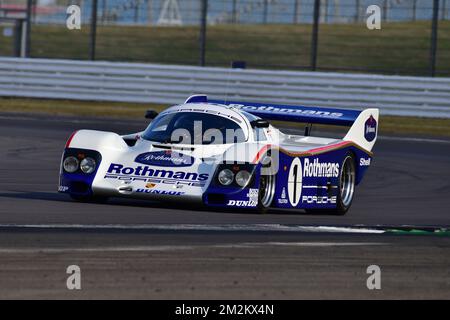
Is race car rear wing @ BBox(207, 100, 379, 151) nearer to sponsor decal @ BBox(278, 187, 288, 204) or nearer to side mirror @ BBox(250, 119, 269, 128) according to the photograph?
side mirror @ BBox(250, 119, 269, 128)

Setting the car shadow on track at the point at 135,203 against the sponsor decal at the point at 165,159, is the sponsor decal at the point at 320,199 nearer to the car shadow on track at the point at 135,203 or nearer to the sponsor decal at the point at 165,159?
the car shadow on track at the point at 135,203

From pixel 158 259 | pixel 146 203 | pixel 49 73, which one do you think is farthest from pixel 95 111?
pixel 158 259

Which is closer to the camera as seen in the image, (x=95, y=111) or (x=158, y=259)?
(x=158, y=259)

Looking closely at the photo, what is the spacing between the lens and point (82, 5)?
100 feet

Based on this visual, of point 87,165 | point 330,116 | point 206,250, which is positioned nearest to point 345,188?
point 330,116

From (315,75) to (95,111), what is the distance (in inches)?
189

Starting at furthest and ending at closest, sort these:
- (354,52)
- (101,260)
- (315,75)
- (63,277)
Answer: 1. (354,52)
2. (315,75)
3. (101,260)
4. (63,277)

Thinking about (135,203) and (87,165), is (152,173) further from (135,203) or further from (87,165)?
(135,203)

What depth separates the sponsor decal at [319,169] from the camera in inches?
497

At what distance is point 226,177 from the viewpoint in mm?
11898

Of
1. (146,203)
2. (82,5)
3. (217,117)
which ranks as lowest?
(146,203)

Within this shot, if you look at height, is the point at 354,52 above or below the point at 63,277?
above

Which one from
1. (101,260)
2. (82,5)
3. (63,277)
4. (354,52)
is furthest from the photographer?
(354,52)

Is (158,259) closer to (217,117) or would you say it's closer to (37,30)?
(217,117)
